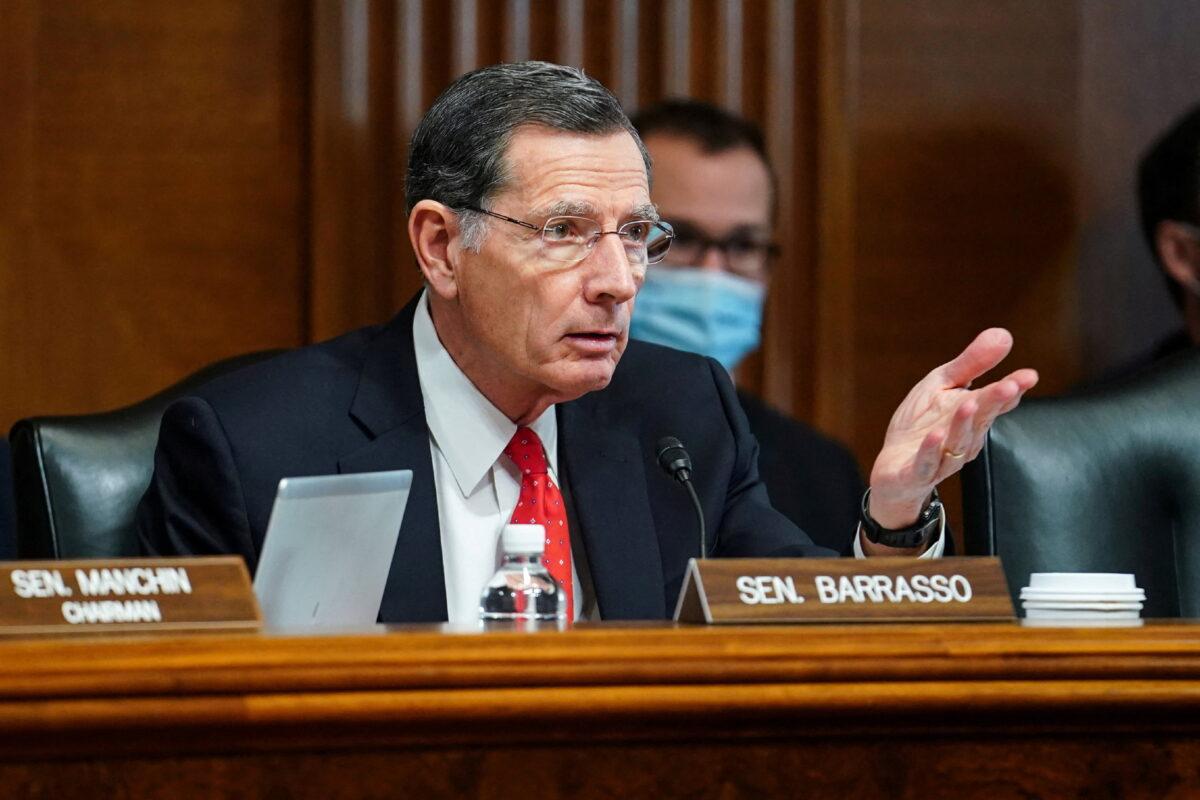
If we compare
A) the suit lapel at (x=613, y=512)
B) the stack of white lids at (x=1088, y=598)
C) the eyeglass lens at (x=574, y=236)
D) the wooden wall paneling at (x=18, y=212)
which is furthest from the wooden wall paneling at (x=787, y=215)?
the stack of white lids at (x=1088, y=598)

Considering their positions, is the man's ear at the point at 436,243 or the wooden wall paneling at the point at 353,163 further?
the wooden wall paneling at the point at 353,163

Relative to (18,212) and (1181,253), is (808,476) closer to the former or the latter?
(1181,253)

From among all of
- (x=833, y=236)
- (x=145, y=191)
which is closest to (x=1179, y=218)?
(x=833, y=236)

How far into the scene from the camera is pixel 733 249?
3.29m

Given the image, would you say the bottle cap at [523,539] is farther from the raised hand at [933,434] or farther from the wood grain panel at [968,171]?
the wood grain panel at [968,171]

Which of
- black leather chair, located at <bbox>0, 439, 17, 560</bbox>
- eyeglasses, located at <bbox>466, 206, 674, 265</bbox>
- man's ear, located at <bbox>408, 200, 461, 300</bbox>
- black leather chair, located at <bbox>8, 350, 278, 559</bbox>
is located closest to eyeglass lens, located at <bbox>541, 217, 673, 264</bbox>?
eyeglasses, located at <bbox>466, 206, 674, 265</bbox>

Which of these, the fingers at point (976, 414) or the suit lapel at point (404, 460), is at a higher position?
the fingers at point (976, 414)

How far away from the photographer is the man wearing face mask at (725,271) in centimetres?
318

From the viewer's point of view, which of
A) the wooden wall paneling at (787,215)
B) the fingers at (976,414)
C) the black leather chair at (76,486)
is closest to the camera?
the fingers at (976,414)

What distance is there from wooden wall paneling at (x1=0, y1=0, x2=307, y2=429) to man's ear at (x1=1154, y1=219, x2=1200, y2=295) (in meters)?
1.67

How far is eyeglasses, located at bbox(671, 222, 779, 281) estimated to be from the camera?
10.7 ft

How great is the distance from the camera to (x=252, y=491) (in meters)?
2.07

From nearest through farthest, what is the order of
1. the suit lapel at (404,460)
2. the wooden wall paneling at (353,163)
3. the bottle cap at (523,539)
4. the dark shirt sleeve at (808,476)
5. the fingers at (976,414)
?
the bottle cap at (523,539) → the fingers at (976,414) → the suit lapel at (404,460) → the dark shirt sleeve at (808,476) → the wooden wall paneling at (353,163)

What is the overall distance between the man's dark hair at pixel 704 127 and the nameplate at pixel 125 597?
6.82ft
